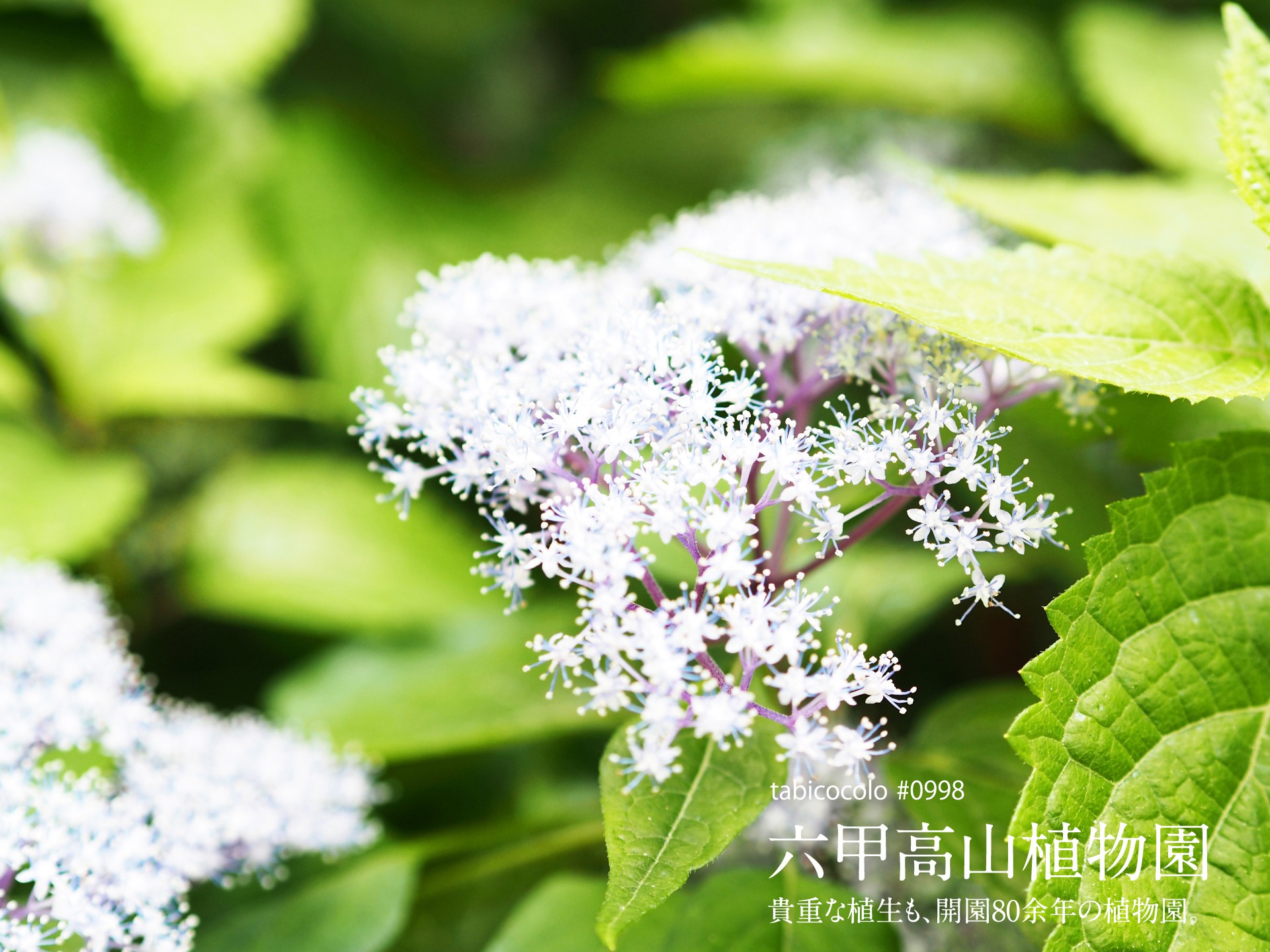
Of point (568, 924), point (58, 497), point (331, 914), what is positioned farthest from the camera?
point (58, 497)

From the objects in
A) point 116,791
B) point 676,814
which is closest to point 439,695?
point 116,791

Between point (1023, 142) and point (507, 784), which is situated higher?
point (1023, 142)

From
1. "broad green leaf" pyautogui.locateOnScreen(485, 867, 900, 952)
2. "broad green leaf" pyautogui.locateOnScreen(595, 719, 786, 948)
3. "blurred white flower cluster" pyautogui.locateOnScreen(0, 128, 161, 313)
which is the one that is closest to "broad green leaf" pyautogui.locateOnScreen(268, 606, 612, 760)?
"broad green leaf" pyautogui.locateOnScreen(485, 867, 900, 952)

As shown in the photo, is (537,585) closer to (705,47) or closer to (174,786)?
(174,786)

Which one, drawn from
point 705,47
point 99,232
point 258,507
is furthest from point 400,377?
point 705,47

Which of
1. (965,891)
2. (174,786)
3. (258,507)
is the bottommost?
(965,891)

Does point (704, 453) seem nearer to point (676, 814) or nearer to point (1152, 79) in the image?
point (676, 814)

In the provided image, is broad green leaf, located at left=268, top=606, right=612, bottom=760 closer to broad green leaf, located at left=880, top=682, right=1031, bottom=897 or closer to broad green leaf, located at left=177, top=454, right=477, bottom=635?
broad green leaf, located at left=177, top=454, right=477, bottom=635
